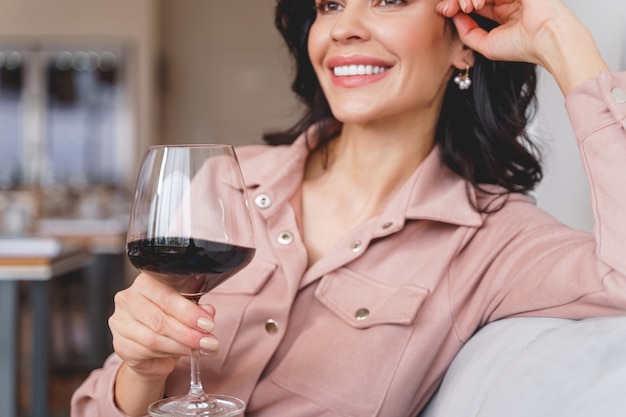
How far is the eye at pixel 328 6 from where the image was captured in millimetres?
1601

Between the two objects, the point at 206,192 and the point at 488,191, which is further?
the point at 488,191

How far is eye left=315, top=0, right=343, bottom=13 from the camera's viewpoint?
1.60 metres

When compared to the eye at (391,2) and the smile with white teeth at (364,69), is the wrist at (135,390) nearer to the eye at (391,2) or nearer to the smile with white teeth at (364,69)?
the smile with white teeth at (364,69)

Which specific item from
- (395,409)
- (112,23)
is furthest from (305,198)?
(112,23)

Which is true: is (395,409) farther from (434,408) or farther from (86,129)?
(86,129)

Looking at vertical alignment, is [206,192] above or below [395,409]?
above

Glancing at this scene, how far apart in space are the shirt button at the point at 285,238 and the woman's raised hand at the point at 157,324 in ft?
1.32

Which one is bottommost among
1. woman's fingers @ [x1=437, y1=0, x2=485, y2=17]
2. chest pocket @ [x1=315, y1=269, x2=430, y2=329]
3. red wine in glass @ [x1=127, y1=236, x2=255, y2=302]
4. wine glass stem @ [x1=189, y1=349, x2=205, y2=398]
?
chest pocket @ [x1=315, y1=269, x2=430, y2=329]

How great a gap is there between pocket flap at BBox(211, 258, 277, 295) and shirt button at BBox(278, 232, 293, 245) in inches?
2.0

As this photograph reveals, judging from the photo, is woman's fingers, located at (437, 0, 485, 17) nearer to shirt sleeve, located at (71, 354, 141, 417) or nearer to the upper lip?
the upper lip

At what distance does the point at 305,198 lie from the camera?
1.65 m

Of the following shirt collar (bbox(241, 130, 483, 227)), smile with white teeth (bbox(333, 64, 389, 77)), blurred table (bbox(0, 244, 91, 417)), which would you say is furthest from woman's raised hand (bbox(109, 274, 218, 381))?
blurred table (bbox(0, 244, 91, 417))

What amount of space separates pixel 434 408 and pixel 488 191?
43 cm

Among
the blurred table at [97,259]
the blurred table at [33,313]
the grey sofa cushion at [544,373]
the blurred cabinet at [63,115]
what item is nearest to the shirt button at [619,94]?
the grey sofa cushion at [544,373]
